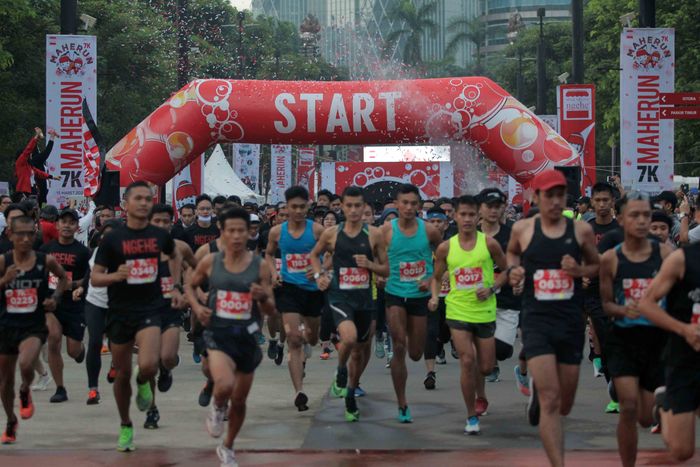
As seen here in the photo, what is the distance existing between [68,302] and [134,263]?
3549 millimetres

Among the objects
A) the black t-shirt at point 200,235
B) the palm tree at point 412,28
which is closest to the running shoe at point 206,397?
the black t-shirt at point 200,235

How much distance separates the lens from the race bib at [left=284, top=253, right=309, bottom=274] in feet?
44.1

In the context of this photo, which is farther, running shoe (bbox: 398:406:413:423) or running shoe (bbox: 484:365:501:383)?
running shoe (bbox: 484:365:501:383)

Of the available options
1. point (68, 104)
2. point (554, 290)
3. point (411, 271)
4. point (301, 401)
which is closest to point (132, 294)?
point (301, 401)

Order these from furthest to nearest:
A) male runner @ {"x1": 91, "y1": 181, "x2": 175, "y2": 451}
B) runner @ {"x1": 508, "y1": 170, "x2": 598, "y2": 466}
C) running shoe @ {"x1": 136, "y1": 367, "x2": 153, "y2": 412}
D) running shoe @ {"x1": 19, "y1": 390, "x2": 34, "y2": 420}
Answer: running shoe @ {"x1": 19, "y1": 390, "x2": 34, "y2": 420}
running shoe @ {"x1": 136, "y1": 367, "x2": 153, "y2": 412}
male runner @ {"x1": 91, "y1": 181, "x2": 175, "y2": 451}
runner @ {"x1": 508, "y1": 170, "x2": 598, "y2": 466}

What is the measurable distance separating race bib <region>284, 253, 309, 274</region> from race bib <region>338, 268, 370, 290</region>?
113 cm

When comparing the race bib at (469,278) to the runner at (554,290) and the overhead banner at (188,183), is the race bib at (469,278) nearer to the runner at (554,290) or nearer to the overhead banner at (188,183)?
the runner at (554,290)

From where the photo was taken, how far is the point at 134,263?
10.7m

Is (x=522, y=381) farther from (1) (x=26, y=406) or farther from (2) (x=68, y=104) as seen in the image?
(2) (x=68, y=104)

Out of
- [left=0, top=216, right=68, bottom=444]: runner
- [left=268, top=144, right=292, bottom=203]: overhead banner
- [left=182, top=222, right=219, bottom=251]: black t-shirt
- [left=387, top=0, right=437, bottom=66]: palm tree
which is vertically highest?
[left=387, top=0, right=437, bottom=66]: palm tree

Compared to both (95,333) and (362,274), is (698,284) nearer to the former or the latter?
(362,274)

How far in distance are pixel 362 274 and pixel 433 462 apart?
2522 millimetres

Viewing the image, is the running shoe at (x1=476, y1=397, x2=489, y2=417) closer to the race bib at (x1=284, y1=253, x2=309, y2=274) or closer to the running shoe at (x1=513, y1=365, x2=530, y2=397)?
the running shoe at (x1=513, y1=365, x2=530, y2=397)

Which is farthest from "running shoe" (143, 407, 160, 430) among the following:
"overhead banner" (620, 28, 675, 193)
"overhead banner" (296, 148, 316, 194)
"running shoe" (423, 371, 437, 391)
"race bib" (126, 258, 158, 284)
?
"overhead banner" (296, 148, 316, 194)
